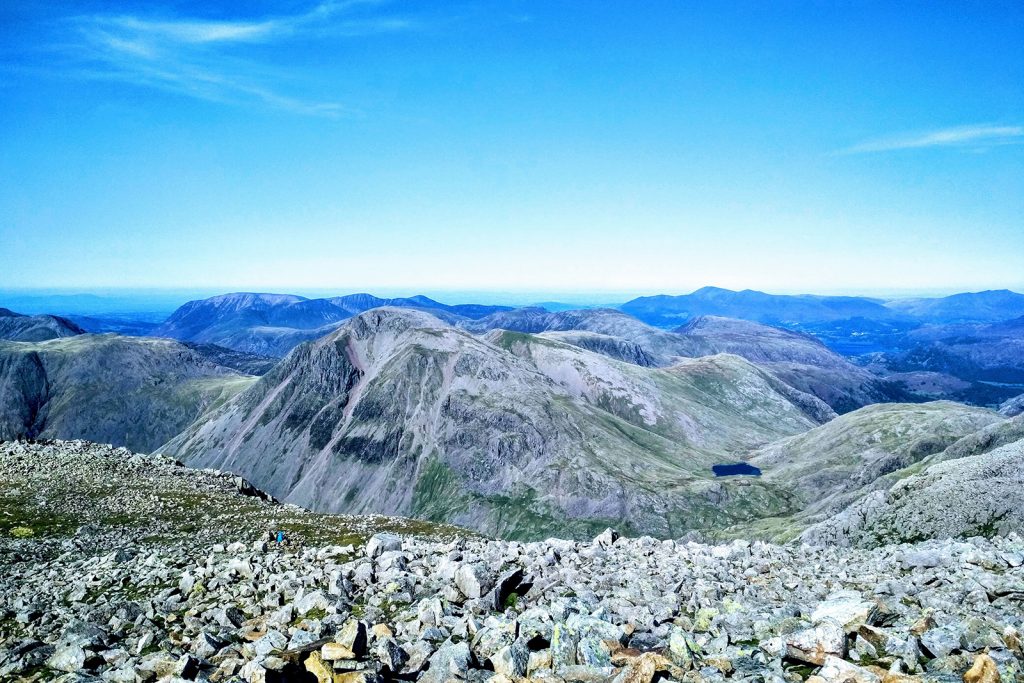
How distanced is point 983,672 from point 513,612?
12.4m

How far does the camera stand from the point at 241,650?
51.5ft

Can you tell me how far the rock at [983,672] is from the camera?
1138cm

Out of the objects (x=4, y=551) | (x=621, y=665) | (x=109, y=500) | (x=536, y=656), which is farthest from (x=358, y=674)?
(x=109, y=500)

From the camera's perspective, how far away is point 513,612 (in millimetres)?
18750

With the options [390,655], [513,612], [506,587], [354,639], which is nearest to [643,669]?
[390,655]

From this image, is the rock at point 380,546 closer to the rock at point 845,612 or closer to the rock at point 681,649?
the rock at point 681,649

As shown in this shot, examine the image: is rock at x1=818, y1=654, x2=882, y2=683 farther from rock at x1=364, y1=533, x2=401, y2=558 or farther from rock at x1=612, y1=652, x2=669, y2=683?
rock at x1=364, y1=533, x2=401, y2=558

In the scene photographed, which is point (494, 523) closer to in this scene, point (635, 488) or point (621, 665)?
point (635, 488)

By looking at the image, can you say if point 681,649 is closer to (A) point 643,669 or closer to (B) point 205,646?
(A) point 643,669

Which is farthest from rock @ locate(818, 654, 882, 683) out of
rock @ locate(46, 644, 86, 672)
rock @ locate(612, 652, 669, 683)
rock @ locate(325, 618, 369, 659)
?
rock @ locate(46, 644, 86, 672)

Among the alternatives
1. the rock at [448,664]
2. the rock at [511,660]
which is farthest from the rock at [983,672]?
the rock at [448,664]

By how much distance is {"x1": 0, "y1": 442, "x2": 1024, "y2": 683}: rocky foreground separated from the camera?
1372 cm

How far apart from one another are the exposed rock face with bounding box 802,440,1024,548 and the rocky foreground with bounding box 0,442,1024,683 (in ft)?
129

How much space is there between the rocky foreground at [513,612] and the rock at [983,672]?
3cm
